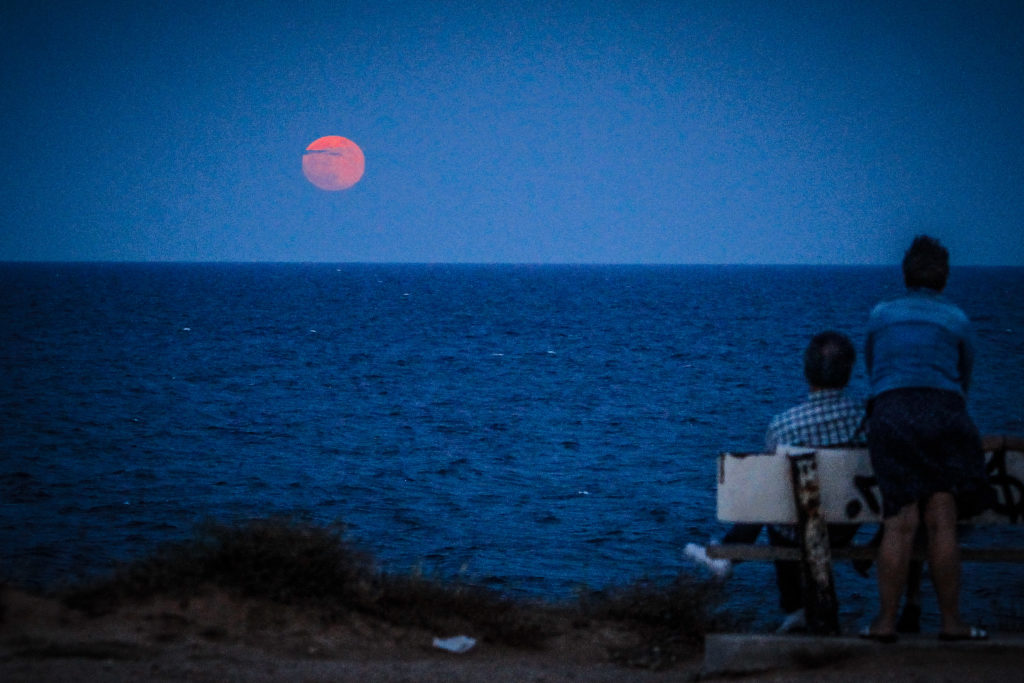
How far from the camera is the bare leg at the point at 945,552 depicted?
4.16 metres

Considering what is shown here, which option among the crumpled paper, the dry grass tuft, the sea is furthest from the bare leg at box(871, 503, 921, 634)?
Answer: the crumpled paper

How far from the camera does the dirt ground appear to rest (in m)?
4.19

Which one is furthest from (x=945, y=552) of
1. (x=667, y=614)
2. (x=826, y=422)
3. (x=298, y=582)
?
(x=298, y=582)

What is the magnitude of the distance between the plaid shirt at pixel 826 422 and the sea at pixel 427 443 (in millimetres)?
1167

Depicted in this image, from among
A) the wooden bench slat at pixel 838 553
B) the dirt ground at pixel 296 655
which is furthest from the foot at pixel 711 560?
the dirt ground at pixel 296 655

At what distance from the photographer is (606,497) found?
16.8m

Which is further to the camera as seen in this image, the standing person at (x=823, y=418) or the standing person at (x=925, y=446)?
the standing person at (x=823, y=418)

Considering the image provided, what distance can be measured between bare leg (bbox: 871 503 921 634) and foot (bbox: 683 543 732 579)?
0.77m

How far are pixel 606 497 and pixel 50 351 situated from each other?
112 ft

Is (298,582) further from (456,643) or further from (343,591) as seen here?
(456,643)

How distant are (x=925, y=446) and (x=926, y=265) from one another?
2.94 ft

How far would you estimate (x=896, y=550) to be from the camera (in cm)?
423

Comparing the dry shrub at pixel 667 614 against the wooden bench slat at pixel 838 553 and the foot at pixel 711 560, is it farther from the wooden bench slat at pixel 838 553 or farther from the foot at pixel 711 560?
the wooden bench slat at pixel 838 553

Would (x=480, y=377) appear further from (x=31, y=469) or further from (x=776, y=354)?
(x=31, y=469)
